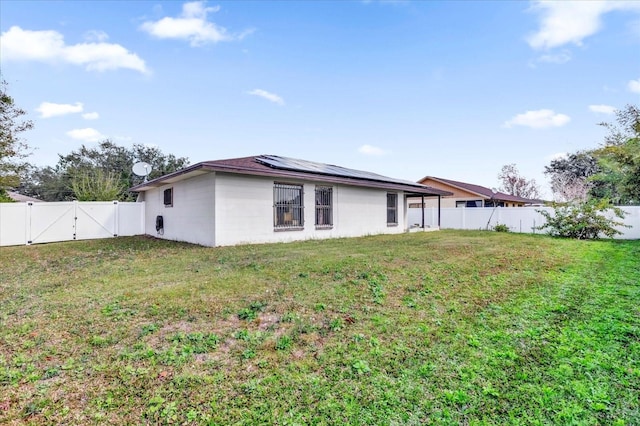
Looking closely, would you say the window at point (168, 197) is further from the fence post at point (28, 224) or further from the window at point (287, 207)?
the fence post at point (28, 224)

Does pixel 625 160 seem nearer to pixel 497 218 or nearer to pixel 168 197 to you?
pixel 497 218

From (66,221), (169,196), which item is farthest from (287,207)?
(66,221)

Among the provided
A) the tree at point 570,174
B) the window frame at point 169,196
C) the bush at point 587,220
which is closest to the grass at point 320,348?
the window frame at point 169,196

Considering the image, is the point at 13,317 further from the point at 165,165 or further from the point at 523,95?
the point at 165,165

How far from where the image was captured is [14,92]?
1291cm

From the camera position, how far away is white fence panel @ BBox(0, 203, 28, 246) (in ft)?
37.0

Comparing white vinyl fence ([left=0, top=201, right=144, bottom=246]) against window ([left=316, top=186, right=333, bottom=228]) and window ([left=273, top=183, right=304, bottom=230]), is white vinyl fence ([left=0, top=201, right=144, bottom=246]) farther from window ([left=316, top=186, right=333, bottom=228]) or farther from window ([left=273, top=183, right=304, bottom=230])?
window ([left=316, top=186, right=333, bottom=228])

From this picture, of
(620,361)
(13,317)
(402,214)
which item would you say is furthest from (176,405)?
(402,214)

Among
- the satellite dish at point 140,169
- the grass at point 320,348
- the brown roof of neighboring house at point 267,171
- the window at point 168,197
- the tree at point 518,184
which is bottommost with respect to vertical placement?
the grass at point 320,348

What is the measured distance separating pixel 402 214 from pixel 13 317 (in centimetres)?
1423

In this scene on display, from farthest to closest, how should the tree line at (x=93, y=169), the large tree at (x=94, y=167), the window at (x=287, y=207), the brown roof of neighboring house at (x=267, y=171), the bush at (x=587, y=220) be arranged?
1. the large tree at (x=94, y=167)
2. the tree line at (x=93, y=169)
3. the bush at (x=587, y=220)
4. the window at (x=287, y=207)
5. the brown roof of neighboring house at (x=267, y=171)

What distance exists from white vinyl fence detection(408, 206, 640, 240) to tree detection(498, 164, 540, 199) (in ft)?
71.8

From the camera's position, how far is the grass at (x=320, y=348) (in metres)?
2.09

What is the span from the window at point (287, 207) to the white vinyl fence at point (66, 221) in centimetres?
822
